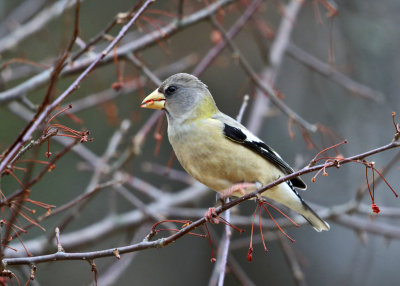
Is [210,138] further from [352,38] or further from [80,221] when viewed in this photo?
[80,221]

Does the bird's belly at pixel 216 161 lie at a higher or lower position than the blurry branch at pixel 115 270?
higher

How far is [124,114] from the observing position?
9.51 metres

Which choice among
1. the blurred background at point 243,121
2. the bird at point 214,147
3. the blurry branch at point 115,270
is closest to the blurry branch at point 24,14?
the blurred background at point 243,121

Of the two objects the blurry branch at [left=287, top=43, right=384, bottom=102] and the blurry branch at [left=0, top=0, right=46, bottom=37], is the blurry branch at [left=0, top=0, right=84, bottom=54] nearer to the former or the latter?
the blurry branch at [left=0, top=0, right=46, bottom=37]

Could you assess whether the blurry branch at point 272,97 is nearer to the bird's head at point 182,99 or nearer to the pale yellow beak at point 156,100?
the bird's head at point 182,99

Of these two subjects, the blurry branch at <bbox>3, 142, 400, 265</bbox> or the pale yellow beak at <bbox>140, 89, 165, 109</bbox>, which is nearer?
the blurry branch at <bbox>3, 142, 400, 265</bbox>

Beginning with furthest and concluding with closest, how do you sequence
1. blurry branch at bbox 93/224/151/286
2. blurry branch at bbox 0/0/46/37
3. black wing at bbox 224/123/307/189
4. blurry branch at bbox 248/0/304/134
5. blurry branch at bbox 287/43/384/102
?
blurry branch at bbox 0/0/46/37
blurry branch at bbox 248/0/304/134
blurry branch at bbox 287/43/384/102
blurry branch at bbox 93/224/151/286
black wing at bbox 224/123/307/189

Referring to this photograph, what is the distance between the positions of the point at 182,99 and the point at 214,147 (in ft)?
2.08

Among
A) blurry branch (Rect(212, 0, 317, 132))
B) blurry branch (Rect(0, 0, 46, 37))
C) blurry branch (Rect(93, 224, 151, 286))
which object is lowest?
blurry branch (Rect(93, 224, 151, 286))

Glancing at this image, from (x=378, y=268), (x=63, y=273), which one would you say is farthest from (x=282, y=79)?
(x=63, y=273)

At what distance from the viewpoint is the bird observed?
364cm

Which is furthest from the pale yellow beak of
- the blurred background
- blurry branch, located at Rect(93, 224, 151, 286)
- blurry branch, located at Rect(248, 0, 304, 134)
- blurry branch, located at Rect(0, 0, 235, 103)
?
blurry branch, located at Rect(248, 0, 304, 134)

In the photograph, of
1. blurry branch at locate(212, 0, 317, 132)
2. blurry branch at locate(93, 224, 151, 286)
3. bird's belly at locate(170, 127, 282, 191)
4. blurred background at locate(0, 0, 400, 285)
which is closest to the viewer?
bird's belly at locate(170, 127, 282, 191)

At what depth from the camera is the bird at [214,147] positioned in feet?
12.0
